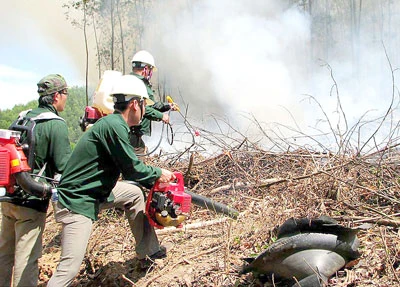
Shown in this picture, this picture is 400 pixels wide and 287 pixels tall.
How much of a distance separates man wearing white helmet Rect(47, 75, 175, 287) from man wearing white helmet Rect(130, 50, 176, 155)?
Answer: 174 cm

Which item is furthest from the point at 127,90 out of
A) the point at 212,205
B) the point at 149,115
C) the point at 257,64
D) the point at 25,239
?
the point at 257,64

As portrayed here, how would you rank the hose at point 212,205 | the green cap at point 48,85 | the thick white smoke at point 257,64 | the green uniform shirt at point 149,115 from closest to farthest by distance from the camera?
the green cap at point 48,85 < the hose at point 212,205 < the green uniform shirt at point 149,115 < the thick white smoke at point 257,64

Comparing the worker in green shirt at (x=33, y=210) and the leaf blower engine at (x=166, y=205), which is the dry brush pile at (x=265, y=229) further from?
the worker in green shirt at (x=33, y=210)

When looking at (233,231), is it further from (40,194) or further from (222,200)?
(40,194)

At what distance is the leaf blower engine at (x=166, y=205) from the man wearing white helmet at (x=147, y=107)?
5.71ft

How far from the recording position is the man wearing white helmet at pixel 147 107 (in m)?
4.89

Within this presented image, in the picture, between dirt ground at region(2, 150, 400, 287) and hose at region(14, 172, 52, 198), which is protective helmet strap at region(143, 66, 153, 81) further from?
hose at region(14, 172, 52, 198)

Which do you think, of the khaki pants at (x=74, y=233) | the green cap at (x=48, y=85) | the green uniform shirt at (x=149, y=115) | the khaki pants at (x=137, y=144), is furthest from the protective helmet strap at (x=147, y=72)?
the khaki pants at (x=74, y=233)

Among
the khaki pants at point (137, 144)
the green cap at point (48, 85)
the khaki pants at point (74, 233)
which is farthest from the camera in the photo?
the khaki pants at point (137, 144)

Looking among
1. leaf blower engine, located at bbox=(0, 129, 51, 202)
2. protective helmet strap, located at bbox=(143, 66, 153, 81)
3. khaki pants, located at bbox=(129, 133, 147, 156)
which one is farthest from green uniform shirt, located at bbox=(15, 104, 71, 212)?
protective helmet strap, located at bbox=(143, 66, 153, 81)

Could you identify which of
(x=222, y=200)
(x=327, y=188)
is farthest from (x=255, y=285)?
(x=222, y=200)

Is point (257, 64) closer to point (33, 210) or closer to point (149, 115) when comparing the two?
point (149, 115)

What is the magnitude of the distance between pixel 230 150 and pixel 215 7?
56.6 ft

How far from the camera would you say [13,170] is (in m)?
2.95
